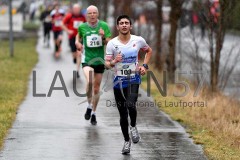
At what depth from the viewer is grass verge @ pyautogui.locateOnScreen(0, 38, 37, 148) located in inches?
538

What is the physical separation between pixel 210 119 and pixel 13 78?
24.7 feet

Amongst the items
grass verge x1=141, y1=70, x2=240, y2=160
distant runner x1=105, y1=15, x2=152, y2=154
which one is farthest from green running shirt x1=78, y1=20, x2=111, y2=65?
distant runner x1=105, y1=15, x2=152, y2=154

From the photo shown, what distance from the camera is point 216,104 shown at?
15555 mm

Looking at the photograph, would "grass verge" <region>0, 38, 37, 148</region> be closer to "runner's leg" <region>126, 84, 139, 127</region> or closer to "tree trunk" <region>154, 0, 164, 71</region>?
"runner's leg" <region>126, 84, 139, 127</region>

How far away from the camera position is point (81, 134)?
1224 cm

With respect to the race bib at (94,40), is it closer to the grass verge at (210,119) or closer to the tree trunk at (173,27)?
the grass verge at (210,119)

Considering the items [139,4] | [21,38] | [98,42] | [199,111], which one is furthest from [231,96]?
[21,38]

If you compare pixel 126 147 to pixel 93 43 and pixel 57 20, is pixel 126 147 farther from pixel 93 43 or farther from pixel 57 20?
pixel 57 20

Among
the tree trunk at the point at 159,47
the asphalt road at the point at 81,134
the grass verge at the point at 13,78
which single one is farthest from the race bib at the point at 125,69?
the tree trunk at the point at 159,47

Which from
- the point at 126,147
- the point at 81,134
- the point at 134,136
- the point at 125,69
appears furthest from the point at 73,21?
the point at 126,147

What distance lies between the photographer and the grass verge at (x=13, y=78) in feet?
44.9

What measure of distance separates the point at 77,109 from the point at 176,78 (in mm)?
6049

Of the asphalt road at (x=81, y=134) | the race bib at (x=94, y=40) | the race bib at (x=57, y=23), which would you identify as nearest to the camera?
the asphalt road at (x=81, y=134)

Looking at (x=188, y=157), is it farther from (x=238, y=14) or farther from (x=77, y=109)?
(x=238, y=14)
